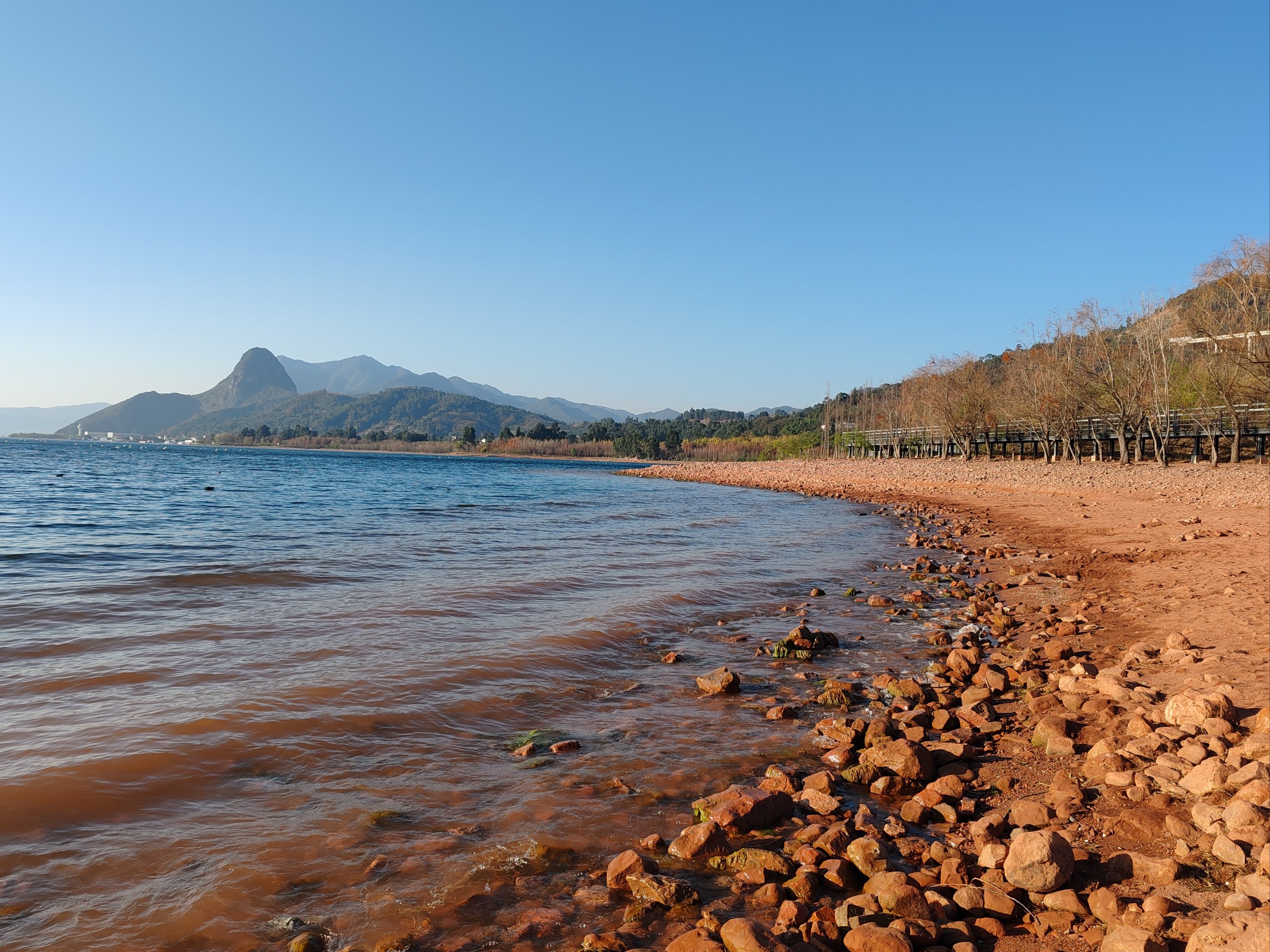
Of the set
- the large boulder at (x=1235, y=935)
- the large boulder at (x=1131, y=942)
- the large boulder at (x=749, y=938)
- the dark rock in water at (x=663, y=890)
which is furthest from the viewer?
the dark rock in water at (x=663, y=890)

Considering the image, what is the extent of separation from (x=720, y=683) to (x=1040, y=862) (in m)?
3.58

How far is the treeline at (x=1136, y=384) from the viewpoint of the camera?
30234 millimetres

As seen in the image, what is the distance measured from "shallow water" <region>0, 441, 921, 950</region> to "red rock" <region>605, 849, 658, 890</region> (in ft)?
0.95

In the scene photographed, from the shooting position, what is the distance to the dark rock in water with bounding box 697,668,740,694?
6.49 m

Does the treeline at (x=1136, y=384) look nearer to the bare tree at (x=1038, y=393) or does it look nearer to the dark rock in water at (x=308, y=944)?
the bare tree at (x=1038, y=393)

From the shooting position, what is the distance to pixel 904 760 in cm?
457

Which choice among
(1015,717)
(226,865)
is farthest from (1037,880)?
(226,865)

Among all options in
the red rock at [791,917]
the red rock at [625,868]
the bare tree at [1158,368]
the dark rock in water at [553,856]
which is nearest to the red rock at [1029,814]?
the red rock at [791,917]

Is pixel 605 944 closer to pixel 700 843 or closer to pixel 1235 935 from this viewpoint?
pixel 700 843

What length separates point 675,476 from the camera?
222 ft

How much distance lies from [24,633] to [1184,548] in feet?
59.5

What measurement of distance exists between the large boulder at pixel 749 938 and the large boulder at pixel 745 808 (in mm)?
1031

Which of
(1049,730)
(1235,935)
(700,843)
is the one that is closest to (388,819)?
(700,843)

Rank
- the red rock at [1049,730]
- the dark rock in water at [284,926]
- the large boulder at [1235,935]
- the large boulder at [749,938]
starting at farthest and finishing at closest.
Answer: the red rock at [1049,730] → the dark rock in water at [284,926] → the large boulder at [749,938] → the large boulder at [1235,935]
